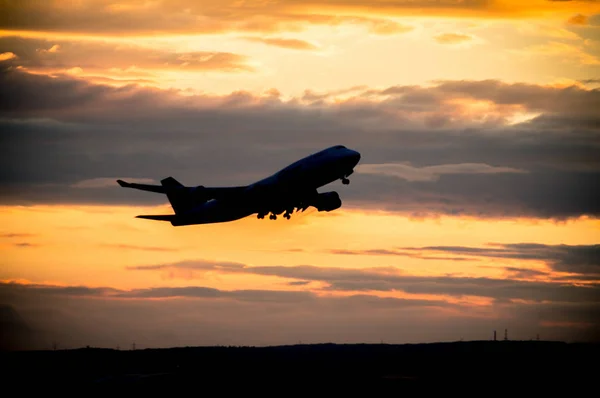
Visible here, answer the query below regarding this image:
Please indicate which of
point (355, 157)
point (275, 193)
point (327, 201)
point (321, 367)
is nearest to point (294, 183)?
point (275, 193)

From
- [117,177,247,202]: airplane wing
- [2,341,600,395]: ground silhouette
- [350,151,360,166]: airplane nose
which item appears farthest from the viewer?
[117,177,247,202]: airplane wing

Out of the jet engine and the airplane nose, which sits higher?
the airplane nose

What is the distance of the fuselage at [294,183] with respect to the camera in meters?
129

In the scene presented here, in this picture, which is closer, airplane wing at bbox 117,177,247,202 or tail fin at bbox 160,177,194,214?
airplane wing at bbox 117,177,247,202

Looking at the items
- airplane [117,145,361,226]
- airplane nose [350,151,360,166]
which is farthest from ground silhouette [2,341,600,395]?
airplane nose [350,151,360,166]

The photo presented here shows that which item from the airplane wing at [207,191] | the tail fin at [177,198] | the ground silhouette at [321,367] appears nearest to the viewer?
the ground silhouette at [321,367]

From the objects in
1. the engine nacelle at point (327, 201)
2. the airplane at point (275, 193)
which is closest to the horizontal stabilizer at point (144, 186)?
the airplane at point (275, 193)

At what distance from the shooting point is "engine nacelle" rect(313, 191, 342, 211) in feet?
477

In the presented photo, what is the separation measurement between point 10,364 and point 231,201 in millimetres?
47870

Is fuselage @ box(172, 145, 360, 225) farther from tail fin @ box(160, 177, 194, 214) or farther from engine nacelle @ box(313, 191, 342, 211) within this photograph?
tail fin @ box(160, 177, 194, 214)

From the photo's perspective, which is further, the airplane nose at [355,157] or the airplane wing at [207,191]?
the airplane wing at [207,191]

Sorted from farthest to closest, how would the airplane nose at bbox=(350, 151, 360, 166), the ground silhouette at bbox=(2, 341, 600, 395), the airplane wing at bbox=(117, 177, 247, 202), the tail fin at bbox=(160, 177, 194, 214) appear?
the tail fin at bbox=(160, 177, 194, 214) → the airplane wing at bbox=(117, 177, 247, 202) → the airplane nose at bbox=(350, 151, 360, 166) → the ground silhouette at bbox=(2, 341, 600, 395)

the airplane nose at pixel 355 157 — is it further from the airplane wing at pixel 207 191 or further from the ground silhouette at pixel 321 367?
the ground silhouette at pixel 321 367

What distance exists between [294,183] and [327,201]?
1526 cm
